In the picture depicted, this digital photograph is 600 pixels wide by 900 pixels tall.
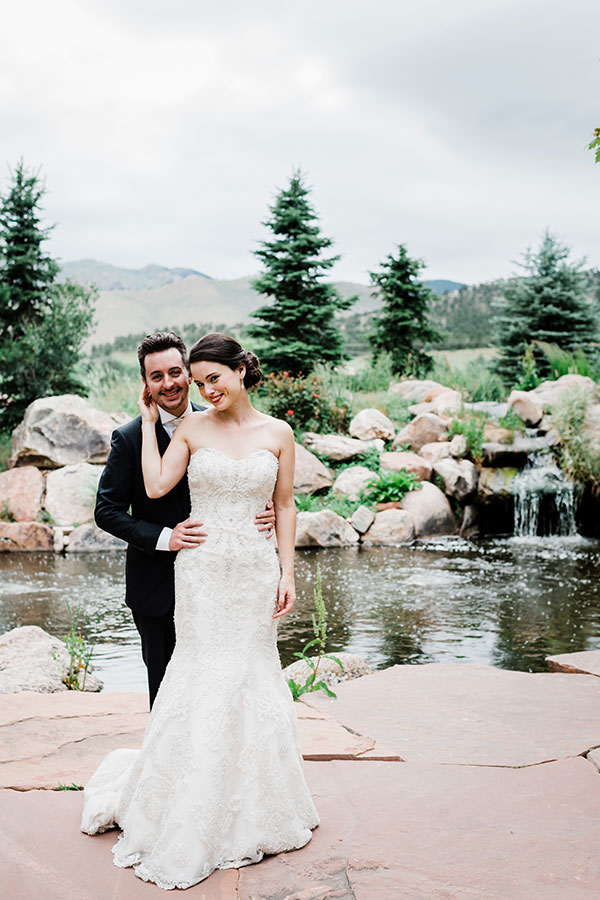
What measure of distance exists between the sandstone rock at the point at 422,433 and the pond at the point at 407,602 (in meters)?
3.02

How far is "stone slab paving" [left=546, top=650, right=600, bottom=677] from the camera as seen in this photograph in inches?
214

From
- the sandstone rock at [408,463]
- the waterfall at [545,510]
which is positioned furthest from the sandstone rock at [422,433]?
the waterfall at [545,510]

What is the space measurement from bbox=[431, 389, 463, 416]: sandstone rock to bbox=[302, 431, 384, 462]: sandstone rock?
171cm

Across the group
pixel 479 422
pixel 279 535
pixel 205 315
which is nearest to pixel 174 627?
pixel 279 535

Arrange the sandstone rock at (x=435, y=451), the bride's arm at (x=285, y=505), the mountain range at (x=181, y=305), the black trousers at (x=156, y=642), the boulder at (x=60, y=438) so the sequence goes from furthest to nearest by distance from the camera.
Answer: the mountain range at (x=181, y=305) → the sandstone rock at (x=435, y=451) → the boulder at (x=60, y=438) → the black trousers at (x=156, y=642) → the bride's arm at (x=285, y=505)

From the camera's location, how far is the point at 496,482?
12.7 meters

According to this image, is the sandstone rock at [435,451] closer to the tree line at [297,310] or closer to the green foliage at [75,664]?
the tree line at [297,310]

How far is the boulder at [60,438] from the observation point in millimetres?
13180

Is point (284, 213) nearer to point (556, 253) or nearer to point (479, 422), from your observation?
point (556, 253)

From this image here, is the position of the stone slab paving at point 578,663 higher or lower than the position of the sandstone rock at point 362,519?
lower

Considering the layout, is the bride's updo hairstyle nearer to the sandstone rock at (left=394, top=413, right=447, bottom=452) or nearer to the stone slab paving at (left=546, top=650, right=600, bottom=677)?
the stone slab paving at (left=546, top=650, right=600, bottom=677)

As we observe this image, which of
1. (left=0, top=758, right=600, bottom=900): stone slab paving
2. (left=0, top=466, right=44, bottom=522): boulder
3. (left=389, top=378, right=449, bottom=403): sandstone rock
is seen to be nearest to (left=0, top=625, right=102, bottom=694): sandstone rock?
(left=0, top=758, right=600, bottom=900): stone slab paving

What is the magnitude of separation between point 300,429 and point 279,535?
11.7 m

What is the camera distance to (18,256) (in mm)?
Answer: 15930
